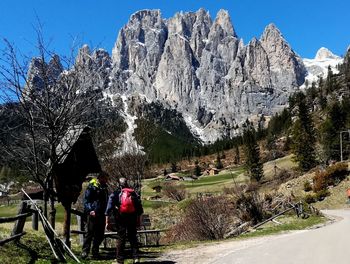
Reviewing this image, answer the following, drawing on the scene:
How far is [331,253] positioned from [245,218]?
14.4 m

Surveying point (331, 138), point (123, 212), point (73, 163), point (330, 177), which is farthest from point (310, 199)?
point (331, 138)

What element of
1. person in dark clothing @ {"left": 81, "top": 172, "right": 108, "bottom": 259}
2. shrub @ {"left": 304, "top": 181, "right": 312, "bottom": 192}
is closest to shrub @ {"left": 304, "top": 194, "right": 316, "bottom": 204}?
shrub @ {"left": 304, "top": 181, "right": 312, "bottom": 192}

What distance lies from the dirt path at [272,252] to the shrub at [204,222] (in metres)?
5.45

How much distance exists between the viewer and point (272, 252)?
12148mm

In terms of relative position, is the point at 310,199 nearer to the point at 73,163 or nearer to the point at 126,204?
the point at 73,163

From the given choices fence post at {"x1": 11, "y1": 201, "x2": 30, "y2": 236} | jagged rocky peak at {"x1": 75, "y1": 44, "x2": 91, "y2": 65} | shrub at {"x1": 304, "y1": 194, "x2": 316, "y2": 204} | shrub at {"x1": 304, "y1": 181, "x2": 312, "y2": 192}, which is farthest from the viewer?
shrub at {"x1": 304, "y1": 181, "x2": 312, "y2": 192}

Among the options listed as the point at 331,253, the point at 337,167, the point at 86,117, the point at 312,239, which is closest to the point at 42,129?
the point at 86,117

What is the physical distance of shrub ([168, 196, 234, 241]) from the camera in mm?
20719

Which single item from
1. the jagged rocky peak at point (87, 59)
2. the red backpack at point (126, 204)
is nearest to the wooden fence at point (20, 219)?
the red backpack at point (126, 204)

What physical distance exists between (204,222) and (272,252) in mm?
8773

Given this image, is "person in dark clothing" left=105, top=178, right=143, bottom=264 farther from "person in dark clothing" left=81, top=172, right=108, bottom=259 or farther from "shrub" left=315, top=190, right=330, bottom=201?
"shrub" left=315, top=190, right=330, bottom=201

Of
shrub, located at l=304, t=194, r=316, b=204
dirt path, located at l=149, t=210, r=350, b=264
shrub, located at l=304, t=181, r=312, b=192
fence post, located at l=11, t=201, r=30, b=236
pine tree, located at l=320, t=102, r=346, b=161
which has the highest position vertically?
pine tree, located at l=320, t=102, r=346, b=161

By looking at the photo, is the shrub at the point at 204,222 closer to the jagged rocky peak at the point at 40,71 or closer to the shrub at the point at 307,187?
the jagged rocky peak at the point at 40,71

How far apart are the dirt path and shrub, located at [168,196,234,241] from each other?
545 cm
